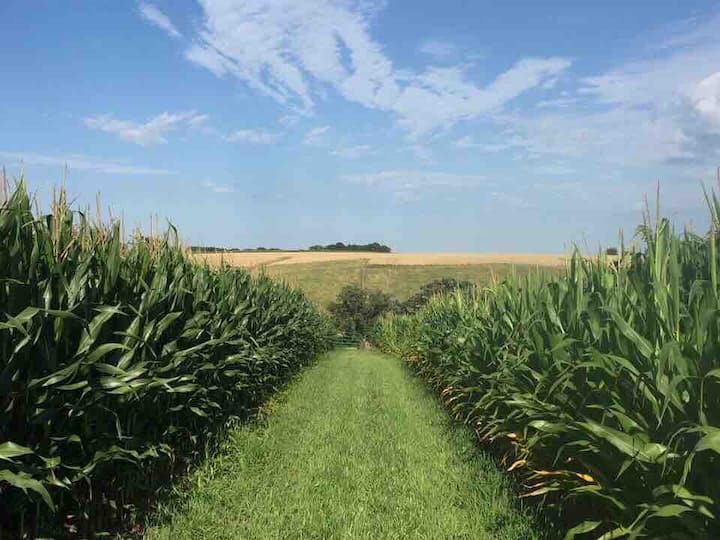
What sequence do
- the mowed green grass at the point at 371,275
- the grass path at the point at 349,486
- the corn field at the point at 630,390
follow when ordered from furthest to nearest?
the mowed green grass at the point at 371,275, the grass path at the point at 349,486, the corn field at the point at 630,390

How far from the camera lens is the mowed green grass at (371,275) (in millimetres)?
62194

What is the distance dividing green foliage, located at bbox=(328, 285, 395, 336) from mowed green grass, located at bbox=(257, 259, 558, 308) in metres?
9.88

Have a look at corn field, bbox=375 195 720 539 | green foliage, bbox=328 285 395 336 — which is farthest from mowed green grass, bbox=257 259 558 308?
corn field, bbox=375 195 720 539

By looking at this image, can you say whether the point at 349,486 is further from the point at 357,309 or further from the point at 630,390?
the point at 357,309

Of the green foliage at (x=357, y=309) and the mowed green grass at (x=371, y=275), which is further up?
the mowed green grass at (x=371, y=275)

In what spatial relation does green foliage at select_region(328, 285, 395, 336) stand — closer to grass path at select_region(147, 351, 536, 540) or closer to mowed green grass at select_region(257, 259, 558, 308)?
mowed green grass at select_region(257, 259, 558, 308)

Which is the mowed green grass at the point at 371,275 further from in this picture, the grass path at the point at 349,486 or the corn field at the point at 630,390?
the corn field at the point at 630,390

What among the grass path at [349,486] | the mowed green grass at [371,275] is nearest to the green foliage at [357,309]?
the mowed green grass at [371,275]

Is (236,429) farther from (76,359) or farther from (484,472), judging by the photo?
(76,359)

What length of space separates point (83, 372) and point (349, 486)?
2.91m

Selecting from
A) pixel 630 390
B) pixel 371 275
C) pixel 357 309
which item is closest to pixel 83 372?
pixel 630 390

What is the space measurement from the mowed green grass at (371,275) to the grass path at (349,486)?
164 ft

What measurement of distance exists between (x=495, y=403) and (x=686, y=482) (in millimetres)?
4176

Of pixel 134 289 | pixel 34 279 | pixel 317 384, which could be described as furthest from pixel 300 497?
pixel 317 384
